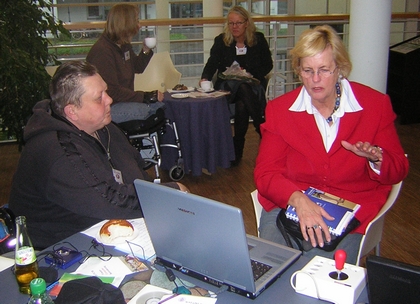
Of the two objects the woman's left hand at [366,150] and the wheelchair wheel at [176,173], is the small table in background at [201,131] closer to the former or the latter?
the wheelchair wheel at [176,173]

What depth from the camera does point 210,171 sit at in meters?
4.15

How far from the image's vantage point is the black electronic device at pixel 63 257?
1.48 metres

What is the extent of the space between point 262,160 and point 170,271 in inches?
32.7

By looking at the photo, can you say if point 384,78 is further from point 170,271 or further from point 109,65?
point 170,271

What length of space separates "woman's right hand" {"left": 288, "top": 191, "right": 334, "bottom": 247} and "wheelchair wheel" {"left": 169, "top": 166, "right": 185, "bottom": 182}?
92.9 inches

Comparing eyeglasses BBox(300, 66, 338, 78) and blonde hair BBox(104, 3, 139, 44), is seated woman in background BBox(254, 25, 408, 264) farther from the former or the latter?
blonde hair BBox(104, 3, 139, 44)

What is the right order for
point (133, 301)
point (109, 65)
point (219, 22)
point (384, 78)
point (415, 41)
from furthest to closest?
point (415, 41)
point (219, 22)
point (384, 78)
point (109, 65)
point (133, 301)

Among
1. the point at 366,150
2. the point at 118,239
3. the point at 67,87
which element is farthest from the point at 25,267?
the point at 366,150

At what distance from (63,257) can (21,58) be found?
2.78 meters

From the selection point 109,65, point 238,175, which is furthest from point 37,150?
point 238,175

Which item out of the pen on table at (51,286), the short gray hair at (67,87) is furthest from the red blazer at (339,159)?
the pen on table at (51,286)

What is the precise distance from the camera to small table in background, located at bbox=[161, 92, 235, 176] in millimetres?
4023

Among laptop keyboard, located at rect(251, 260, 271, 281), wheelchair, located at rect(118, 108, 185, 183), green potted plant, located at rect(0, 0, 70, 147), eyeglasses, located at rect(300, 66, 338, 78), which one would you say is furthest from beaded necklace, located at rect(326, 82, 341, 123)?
green potted plant, located at rect(0, 0, 70, 147)

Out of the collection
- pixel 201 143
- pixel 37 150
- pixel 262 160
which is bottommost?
pixel 201 143
